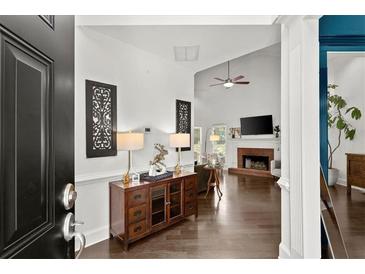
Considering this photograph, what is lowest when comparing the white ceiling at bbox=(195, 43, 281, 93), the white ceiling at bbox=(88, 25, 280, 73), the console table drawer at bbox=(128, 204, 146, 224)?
the console table drawer at bbox=(128, 204, 146, 224)

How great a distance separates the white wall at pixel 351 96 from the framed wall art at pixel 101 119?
291cm

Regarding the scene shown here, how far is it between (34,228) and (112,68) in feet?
8.26

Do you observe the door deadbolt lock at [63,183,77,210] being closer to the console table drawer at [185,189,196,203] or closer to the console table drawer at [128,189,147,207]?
the console table drawer at [128,189,147,207]

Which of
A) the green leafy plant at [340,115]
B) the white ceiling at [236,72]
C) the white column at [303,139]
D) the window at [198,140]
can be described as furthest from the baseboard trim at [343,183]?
the window at [198,140]

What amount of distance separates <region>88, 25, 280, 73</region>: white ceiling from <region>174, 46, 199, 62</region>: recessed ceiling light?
0.27 feet

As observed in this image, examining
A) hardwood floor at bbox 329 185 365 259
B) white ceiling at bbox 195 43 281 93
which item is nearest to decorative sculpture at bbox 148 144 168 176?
hardwood floor at bbox 329 185 365 259

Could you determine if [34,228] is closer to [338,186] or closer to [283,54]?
[283,54]

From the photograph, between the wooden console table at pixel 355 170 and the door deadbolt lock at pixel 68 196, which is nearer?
the door deadbolt lock at pixel 68 196

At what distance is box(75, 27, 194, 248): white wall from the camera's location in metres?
2.35

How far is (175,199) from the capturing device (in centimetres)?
285

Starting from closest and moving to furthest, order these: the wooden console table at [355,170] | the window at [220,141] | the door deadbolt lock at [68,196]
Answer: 1. the door deadbolt lock at [68,196]
2. the wooden console table at [355,170]
3. the window at [220,141]

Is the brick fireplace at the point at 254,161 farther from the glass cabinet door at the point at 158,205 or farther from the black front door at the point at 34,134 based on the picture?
the black front door at the point at 34,134

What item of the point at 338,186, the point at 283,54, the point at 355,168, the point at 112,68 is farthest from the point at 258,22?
the point at 355,168

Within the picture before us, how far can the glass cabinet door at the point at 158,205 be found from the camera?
8.36ft
